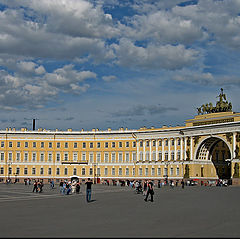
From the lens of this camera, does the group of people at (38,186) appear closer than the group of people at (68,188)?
No

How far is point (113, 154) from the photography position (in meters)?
115

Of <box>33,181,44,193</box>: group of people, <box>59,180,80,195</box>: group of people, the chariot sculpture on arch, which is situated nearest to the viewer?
<box>59,180,80,195</box>: group of people

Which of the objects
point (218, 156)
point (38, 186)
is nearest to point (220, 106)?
point (218, 156)

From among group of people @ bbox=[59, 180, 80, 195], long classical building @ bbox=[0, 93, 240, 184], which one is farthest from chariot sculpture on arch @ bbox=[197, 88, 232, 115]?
group of people @ bbox=[59, 180, 80, 195]

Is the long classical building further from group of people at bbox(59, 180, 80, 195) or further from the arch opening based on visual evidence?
group of people at bbox(59, 180, 80, 195)

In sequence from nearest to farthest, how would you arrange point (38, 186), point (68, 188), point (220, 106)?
point (68, 188) < point (38, 186) < point (220, 106)

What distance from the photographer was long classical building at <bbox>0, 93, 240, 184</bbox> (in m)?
102

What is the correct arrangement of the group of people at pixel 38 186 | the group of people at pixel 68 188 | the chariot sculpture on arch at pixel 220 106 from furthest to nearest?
the chariot sculpture on arch at pixel 220 106, the group of people at pixel 38 186, the group of people at pixel 68 188

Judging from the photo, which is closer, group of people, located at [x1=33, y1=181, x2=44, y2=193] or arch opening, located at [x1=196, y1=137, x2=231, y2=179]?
group of people, located at [x1=33, y1=181, x2=44, y2=193]

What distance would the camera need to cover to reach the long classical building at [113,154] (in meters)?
102

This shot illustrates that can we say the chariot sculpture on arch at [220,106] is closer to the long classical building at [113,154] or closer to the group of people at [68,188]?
the long classical building at [113,154]

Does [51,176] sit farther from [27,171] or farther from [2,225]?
[2,225]

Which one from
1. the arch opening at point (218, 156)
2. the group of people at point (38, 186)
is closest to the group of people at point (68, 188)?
the group of people at point (38, 186)

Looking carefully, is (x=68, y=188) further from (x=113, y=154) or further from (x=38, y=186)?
(x=113, y=154)
